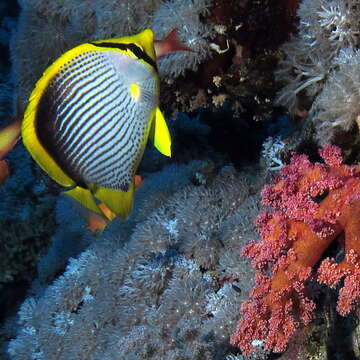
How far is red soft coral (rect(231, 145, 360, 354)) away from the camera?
5.43 ft

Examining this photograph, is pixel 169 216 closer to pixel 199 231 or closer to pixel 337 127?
pixel 199 231

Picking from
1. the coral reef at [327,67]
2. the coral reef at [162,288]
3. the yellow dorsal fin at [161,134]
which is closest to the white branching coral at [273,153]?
the coral reef at [162,288]

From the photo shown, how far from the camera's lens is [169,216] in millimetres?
2691

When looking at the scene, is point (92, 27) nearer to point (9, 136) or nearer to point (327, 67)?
point (9, 136)

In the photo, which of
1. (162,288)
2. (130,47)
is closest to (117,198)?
(130,47)

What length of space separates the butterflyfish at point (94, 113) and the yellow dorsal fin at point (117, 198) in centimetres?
2

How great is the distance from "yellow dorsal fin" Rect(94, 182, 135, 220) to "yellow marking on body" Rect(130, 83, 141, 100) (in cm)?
28

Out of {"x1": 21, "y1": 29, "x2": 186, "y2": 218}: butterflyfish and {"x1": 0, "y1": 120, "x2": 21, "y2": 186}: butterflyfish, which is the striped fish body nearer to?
{"x1": 21, "y1": 29, "x2": 186, "y2": 218}: butterflyfish

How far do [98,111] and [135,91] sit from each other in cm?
12

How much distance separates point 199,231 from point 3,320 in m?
3.09

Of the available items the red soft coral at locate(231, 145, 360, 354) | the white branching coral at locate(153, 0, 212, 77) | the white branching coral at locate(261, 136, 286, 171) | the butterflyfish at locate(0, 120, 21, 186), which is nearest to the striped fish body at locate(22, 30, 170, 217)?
the red soft coral at locate(231, 145, 360, 354)

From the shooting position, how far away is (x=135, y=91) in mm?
1304

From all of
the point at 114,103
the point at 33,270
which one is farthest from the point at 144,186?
the point at 33,270

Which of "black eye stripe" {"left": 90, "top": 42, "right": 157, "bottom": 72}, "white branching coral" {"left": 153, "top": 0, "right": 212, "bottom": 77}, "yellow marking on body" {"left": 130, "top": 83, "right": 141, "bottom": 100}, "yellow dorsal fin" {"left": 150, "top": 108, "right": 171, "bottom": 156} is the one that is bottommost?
"white branching coral" {"left": 153, "top": 0, "right": 212, "bottom": 77}
